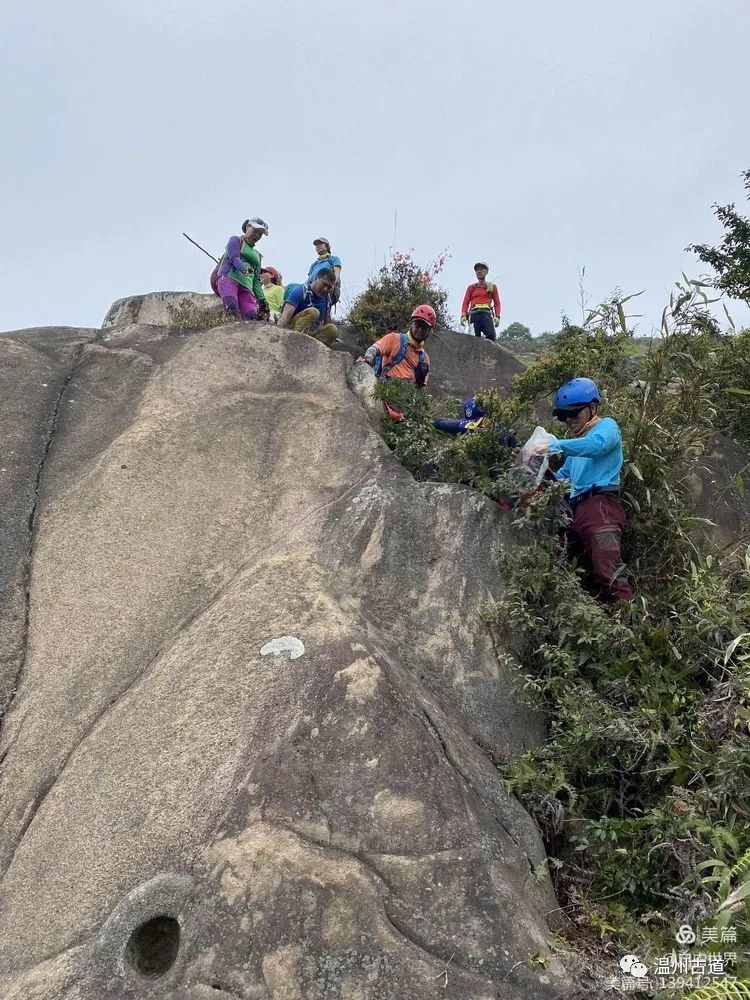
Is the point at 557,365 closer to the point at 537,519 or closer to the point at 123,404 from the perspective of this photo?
the point at 537,519

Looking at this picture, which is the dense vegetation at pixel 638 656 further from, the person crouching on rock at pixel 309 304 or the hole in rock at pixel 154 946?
the person crouching on rock at pixel 309 304

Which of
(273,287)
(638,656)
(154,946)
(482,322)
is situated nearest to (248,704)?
(154,946)

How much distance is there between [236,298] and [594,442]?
17.7 ft

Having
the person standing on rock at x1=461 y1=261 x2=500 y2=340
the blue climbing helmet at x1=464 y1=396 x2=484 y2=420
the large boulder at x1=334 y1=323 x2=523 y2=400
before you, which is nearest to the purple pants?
the large boulder at x1=334 y1=323 x2=523 y2=400

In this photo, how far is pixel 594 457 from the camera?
6.49m

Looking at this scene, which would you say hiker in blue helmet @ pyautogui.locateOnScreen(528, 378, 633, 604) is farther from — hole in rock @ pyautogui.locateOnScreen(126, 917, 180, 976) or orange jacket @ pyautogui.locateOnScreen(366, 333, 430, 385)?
hole in rock @ pyautogui.locateOnScreen(126, 917, 180, 976)

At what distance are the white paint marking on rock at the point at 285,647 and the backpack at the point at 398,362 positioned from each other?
344cm

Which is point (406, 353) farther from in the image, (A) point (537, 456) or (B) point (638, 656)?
(B) point (638, 656)

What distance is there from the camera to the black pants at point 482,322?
531 inches

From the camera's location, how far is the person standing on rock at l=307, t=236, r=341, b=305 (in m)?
9.97

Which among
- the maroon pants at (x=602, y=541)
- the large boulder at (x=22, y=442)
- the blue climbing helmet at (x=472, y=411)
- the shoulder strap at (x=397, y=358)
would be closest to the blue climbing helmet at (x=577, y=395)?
the maroon pants at (x=602, y=541)

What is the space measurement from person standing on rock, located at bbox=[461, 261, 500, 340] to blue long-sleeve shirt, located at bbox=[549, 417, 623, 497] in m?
7.24

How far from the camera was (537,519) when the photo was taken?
6.24 metres

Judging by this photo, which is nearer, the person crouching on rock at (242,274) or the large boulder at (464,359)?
the person crouching on rock at (242,274)
